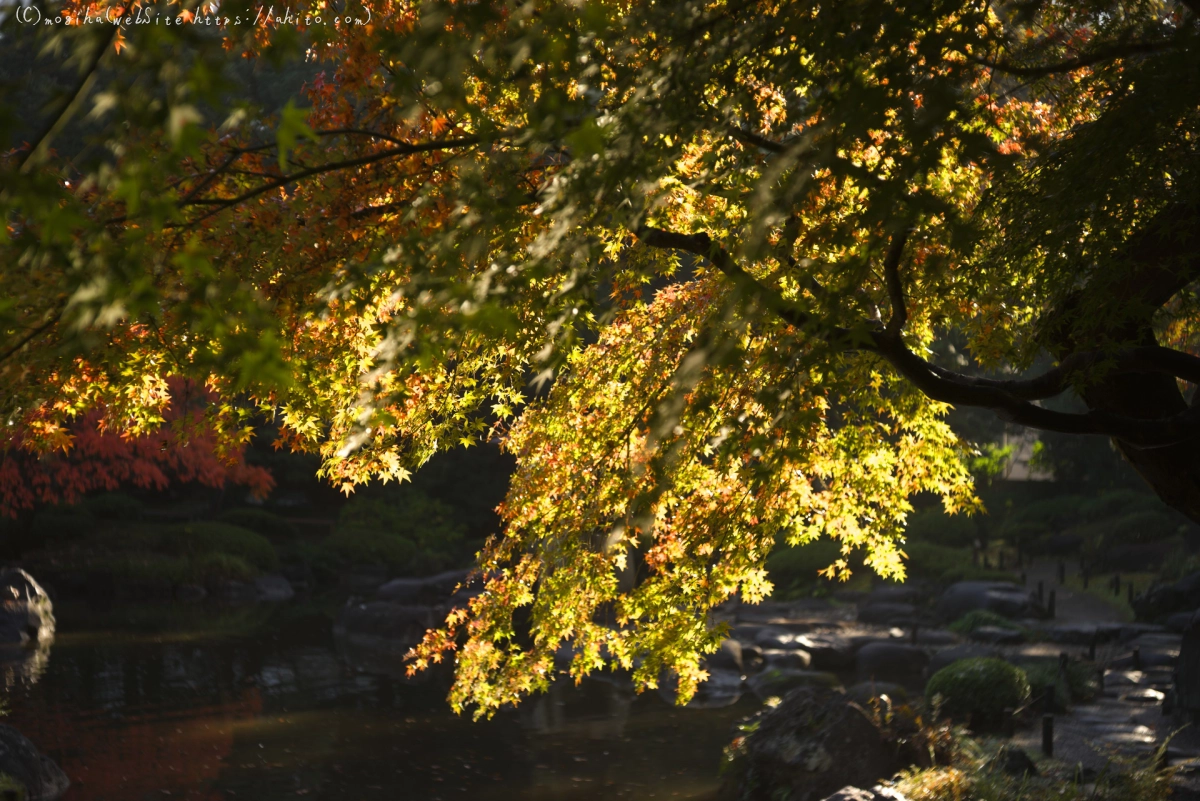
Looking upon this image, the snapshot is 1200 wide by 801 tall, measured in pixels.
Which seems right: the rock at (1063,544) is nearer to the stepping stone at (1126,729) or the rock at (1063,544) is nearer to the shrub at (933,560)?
the shrub at (933,560)

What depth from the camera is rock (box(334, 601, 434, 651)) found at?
18484 mm

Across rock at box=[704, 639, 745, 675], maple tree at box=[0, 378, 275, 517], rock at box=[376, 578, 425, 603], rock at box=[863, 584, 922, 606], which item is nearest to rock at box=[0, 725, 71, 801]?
maple tree at box=[0, 378, 275, 517]

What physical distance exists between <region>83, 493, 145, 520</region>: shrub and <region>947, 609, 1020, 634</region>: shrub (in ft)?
62.9

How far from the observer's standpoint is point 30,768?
9.25m

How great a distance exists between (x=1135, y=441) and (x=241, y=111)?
13.7 feet

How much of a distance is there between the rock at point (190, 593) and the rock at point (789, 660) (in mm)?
12812

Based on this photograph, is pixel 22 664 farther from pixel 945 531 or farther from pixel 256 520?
pixel 945 531

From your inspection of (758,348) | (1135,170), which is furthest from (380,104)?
(1135,170)

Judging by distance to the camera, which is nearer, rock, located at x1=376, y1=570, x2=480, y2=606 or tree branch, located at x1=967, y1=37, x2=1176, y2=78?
tree branch, located at x1=967, y1=37, x2=1176, y2=78

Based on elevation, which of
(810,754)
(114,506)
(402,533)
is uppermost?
(114,506)

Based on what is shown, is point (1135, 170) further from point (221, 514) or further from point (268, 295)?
point (221, 514)

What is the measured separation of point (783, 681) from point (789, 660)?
1245 millimetres

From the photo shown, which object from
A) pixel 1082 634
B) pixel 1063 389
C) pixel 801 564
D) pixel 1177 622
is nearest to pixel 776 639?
pixel 1082 634

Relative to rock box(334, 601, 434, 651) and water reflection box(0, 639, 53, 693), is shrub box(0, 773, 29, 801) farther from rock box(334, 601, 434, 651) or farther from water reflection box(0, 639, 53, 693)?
rock box(334, 601, 434, 651)
